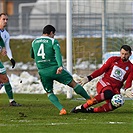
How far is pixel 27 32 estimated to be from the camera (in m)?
32.2

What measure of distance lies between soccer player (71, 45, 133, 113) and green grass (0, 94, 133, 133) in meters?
0.25

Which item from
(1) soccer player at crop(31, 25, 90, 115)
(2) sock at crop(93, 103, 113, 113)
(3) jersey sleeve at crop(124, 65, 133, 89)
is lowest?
(2) sock at crop(93, 103, 113, 113)

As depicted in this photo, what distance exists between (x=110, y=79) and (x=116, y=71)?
8.3 inches

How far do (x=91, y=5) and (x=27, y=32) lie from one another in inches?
473

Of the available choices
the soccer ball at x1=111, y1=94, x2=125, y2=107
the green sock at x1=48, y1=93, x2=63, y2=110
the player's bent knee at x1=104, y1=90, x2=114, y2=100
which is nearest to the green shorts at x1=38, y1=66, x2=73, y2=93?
the green sock at x1=48, y1=93, x2=63, y2=110

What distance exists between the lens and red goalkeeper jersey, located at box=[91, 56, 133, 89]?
45.5 ft

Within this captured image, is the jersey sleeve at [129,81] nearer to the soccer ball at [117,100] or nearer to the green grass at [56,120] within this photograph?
the soccer ball at [117,100]

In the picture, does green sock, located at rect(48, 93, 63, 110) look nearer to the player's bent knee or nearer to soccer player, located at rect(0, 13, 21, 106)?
the player's bent knee

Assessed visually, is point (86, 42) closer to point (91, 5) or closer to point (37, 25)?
point (91, 5)

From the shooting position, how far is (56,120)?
40.7 feet

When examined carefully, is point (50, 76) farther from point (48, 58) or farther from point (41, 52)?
point (41, 52)

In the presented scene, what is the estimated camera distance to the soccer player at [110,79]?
13766mm

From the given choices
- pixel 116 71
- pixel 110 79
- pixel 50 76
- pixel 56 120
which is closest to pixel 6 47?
pixel 50 76

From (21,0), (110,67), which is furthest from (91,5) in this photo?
(21,0)
